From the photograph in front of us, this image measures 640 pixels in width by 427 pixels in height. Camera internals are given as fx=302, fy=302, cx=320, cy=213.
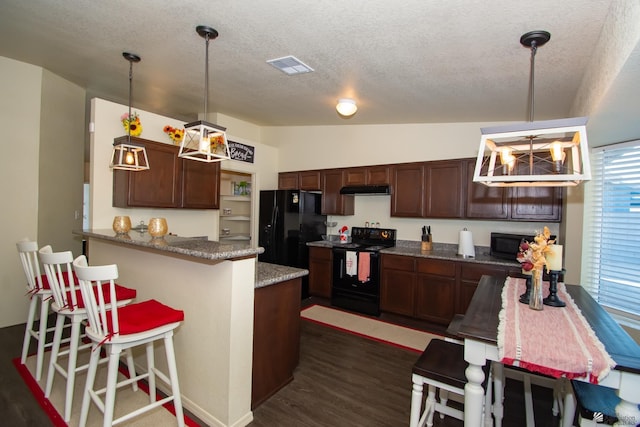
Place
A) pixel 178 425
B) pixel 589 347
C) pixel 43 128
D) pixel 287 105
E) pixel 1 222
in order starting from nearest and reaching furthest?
pixel 589 347
pixel 178 425
pixel 1 222
pixel 43 128
pixel 287 105

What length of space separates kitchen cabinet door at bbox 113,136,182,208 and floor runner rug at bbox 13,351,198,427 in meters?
1.64

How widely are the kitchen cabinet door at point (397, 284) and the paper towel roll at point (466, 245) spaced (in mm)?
589

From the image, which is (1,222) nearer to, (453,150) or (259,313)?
(259,313)

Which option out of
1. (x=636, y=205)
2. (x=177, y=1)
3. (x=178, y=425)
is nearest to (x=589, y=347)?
(x=636, y=205)

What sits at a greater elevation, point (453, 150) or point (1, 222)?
point (453, 150)

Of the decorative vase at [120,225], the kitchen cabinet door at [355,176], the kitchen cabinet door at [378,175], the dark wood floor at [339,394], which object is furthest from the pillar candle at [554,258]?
the decorative vase at [120,225]

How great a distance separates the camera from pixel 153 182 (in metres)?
3.45

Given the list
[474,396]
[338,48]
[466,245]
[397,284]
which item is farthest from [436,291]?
[338,48]

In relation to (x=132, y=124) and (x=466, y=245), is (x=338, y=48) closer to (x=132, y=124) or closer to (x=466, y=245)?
(x=132, y=124)

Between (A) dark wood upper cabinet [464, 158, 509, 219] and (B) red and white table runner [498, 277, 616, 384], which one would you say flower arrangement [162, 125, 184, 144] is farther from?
(B) red and white table runner [498, 277, 616, 384]

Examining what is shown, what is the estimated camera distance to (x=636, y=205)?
2.24m

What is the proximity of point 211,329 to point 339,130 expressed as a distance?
3711 millimetres

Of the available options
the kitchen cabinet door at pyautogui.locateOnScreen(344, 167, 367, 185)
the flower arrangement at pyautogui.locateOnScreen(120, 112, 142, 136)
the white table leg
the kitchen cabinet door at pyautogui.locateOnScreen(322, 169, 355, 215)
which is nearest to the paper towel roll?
the kitchen cabinet door at pyautogui.locateOnScreen(344, 167, 367, 185)

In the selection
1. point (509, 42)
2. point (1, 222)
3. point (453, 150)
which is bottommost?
point (1, 222)
